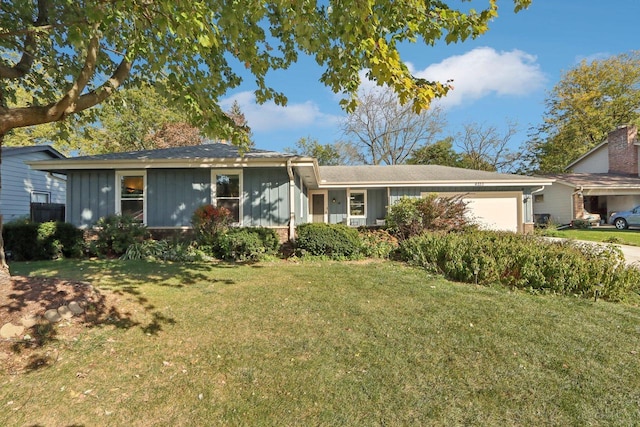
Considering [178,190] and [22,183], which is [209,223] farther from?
[22,183]

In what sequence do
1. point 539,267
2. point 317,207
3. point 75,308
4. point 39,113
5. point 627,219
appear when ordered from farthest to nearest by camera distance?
point 627,219 → point 317,207 → point 539,267 → point 39,113 → point 75,308

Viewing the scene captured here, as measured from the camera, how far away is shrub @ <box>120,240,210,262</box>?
7.98 meters

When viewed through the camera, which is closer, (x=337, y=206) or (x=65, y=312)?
(x=65, y=312)

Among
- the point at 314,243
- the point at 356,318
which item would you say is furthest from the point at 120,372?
the point at 314,243

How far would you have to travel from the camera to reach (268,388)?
110 inches

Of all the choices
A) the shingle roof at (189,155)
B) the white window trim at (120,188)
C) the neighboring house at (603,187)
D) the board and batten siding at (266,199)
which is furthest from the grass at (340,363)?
the neighboring house at (603,187)

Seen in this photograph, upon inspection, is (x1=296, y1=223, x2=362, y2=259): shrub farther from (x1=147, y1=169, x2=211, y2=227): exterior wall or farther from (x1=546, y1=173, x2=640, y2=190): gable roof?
(x1=546, y1=173, x2=640, y2=190): gable roof

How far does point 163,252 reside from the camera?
823cm

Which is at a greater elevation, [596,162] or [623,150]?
[623,150]

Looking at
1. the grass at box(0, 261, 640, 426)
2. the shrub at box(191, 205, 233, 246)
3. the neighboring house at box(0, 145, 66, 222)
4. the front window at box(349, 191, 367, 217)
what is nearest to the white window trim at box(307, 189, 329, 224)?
the front window at box(349, 191, 367, 217)

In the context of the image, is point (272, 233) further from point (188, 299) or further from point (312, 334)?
point (312, 334)

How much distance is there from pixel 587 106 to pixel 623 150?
6983mm

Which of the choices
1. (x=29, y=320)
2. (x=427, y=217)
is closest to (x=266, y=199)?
(x=427, y=217)

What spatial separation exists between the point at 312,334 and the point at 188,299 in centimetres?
222
